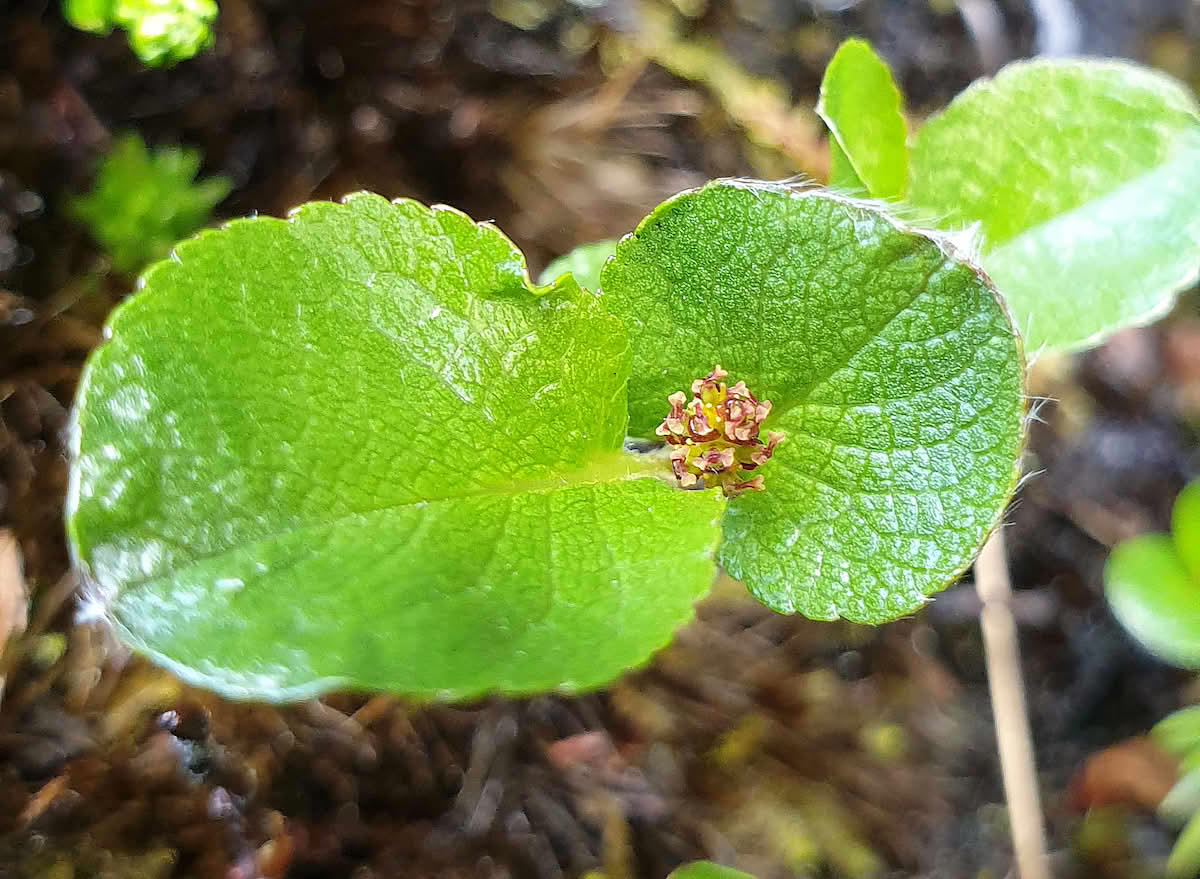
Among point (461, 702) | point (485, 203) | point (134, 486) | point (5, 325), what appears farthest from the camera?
point (485, 203)

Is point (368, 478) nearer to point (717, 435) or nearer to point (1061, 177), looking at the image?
point (717, 435)

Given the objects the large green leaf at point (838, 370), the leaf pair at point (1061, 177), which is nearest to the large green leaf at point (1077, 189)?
the leaf pair at point (1061, 177)

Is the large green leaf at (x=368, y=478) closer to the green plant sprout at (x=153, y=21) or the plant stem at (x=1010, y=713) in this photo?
the green plant sprout at (x=153, y=21)

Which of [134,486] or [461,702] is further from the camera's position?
[461,702]

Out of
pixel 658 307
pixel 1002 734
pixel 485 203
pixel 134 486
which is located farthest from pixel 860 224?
pixel 1002 734

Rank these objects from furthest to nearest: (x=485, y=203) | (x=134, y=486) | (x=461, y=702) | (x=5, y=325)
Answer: (x=485, y=203) → (x=461, y=702) → (x=5, y=325) → (x=134, y=486)

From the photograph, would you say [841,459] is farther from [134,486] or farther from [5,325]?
[5,325]

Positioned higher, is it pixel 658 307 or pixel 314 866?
pixel 658 307

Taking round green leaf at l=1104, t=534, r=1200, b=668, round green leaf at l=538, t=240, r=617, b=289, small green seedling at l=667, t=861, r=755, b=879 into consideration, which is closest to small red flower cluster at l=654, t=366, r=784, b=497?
round green leaf at l=538, t=240, r=617, b=289
